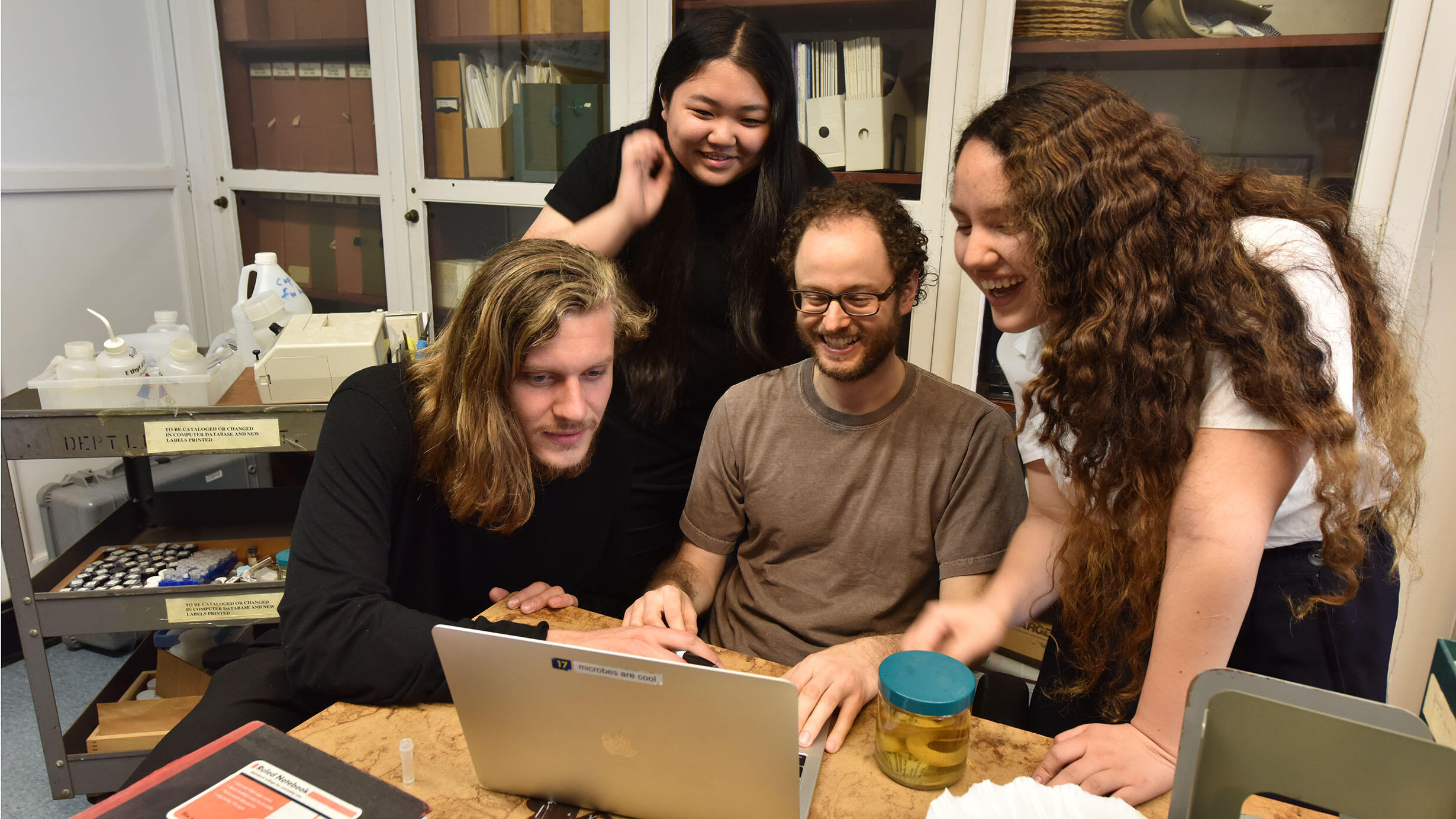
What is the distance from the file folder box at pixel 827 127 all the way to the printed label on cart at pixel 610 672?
161cm

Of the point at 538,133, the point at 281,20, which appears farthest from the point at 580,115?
the point at 281,20

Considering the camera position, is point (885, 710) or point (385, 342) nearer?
point (885, 710)

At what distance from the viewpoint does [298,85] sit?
2672mm

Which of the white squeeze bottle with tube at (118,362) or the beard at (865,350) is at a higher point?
the beard at (865,350)

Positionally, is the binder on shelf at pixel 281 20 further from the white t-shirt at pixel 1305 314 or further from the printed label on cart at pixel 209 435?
the white t-shirt at pixel 1305 314

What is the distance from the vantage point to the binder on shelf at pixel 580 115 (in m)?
2.34

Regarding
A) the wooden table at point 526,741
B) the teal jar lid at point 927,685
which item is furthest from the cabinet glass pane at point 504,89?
the teal jar lid at point 927,685

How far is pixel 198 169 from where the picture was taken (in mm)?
2787

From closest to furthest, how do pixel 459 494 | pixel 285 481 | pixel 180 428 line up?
pixel 459 494, pixel 180 428, pixel 285 481

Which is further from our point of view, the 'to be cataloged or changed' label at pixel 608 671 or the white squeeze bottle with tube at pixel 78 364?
the white squeeze bottle with tube at pixel 78 364

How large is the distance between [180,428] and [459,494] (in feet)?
2.64

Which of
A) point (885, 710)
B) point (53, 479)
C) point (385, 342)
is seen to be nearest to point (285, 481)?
point (53, 479)

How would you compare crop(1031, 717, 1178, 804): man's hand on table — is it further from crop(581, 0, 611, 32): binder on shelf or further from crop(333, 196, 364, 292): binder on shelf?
crop(333, 196, 364, 292): binder on shelf

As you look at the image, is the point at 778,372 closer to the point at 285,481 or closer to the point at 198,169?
the point at 285,481
